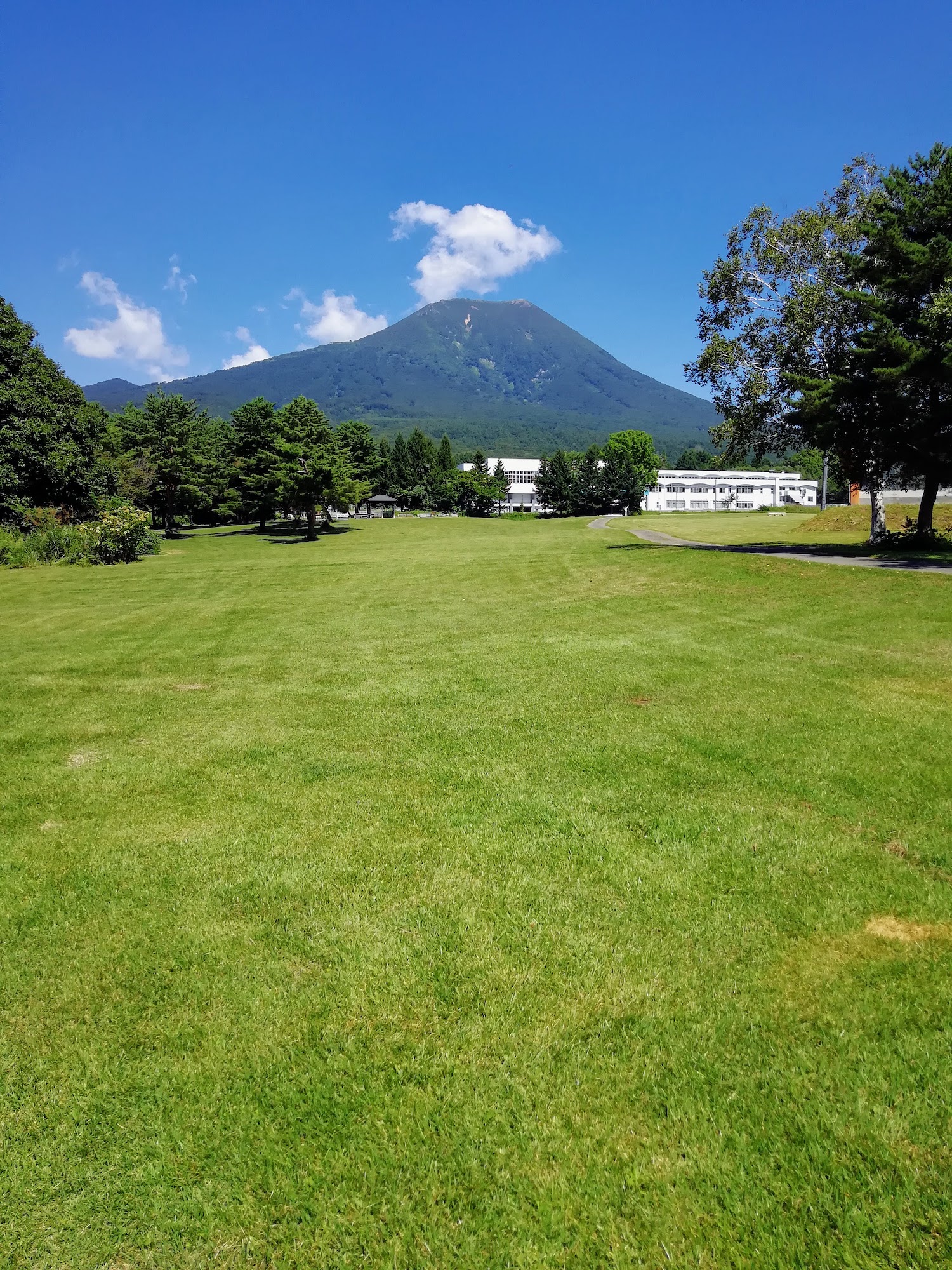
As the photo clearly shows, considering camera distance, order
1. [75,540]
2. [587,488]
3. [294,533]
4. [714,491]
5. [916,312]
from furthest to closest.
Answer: [714,491] < [587,488] < [294,533] < [75,540] < [916,312]

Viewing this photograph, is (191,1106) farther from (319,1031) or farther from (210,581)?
(210,581)

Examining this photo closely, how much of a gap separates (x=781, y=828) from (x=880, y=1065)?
236 centimetres

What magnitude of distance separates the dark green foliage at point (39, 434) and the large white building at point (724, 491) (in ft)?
365

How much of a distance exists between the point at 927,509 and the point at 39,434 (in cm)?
4569

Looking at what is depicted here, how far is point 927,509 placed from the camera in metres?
24.6

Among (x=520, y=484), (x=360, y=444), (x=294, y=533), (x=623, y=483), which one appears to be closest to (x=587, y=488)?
(x=623, y=483)

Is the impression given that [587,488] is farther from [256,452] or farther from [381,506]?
[256,452]

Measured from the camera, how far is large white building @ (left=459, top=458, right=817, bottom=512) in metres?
138

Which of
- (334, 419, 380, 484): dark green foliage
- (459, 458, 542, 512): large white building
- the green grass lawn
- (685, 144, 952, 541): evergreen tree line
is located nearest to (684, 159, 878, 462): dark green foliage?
(685, 144, 952, 541): evergreen tree line

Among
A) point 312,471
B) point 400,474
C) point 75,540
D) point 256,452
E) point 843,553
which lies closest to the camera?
point 843,553

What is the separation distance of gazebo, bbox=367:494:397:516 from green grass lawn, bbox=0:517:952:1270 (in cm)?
9814

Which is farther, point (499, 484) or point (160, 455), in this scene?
point (499, 484)

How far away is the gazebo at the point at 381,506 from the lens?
105m

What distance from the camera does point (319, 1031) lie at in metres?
3.54
